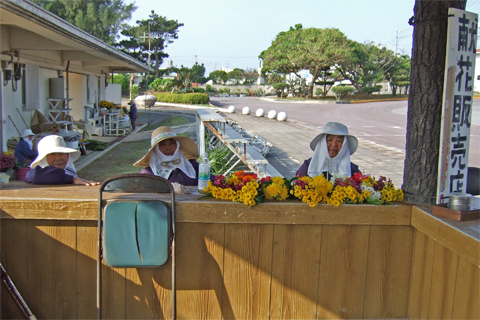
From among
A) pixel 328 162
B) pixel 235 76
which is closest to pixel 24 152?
pixel 328 162

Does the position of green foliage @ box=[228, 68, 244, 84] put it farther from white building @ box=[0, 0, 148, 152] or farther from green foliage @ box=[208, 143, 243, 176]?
green foliage @ box=[208, 143, 243, 176]

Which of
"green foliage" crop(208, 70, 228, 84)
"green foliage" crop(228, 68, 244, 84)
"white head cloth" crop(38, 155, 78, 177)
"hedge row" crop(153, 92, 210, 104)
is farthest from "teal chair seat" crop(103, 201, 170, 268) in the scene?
"green foliage" crop(228, 68, 244, 84)

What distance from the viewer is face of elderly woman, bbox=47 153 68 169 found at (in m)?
3.69

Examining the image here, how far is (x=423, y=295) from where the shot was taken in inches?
107

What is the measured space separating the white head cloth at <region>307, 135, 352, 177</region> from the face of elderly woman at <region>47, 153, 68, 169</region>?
219cm

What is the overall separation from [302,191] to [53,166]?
80.0 inches

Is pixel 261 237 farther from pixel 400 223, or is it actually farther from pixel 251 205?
pixel 400 223

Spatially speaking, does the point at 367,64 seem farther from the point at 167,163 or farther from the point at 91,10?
the point at 167,163

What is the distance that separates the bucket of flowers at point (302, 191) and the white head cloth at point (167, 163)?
1194mm

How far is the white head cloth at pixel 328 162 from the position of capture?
4.04 m

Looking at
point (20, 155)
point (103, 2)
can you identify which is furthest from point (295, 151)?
point (103, 2)

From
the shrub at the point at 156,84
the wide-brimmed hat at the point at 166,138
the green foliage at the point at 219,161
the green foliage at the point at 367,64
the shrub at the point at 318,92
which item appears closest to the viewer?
the wide-brimmed hat at the point at 166,138

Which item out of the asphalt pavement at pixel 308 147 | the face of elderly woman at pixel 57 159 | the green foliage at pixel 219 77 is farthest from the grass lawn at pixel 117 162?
the green foliage at pixel 219 77

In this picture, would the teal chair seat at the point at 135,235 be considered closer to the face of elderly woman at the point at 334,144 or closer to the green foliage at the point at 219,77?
the face of elderly woman at the point at 334,144
